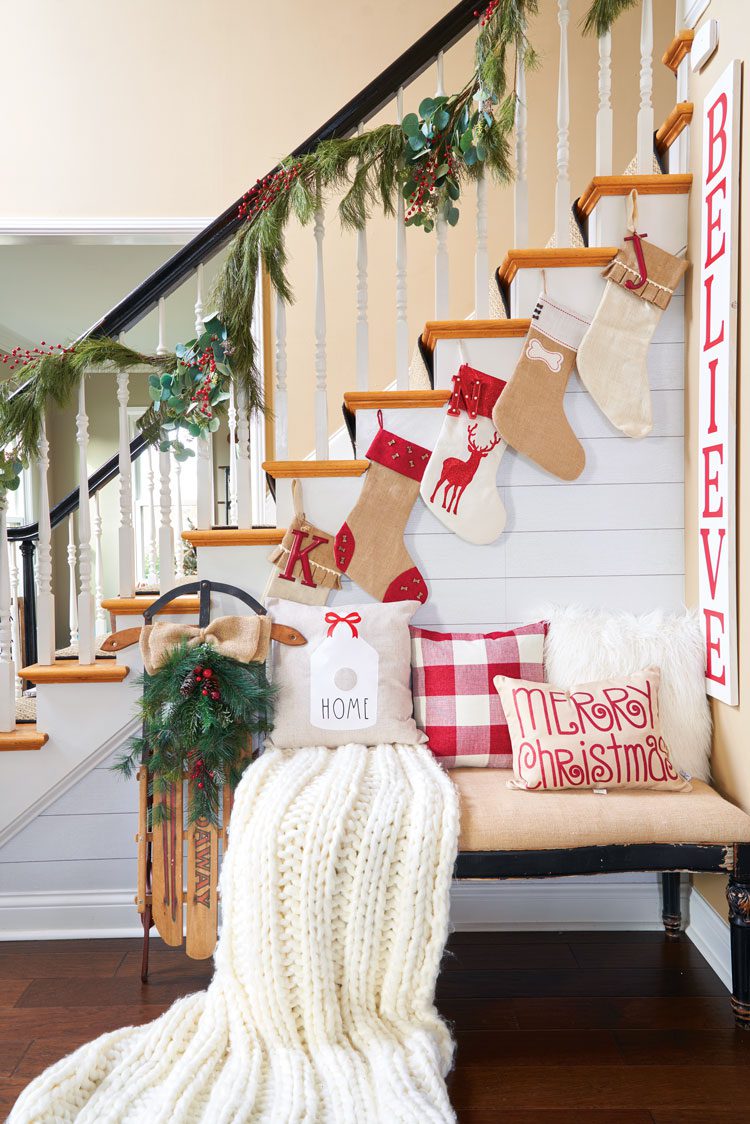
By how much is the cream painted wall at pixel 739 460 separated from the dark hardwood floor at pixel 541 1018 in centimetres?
29

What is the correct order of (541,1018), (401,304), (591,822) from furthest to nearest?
1. (401,304)
2. (541,1018)
3. (591,822)

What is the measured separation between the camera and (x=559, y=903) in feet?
7.27

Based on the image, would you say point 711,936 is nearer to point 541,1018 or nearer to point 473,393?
point 541,1018

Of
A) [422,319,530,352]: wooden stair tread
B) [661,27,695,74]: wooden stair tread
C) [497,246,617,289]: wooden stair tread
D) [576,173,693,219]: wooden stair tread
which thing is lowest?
[422,319,530,352]: wooden stair tread

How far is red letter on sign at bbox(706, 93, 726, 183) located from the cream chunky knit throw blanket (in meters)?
1.52

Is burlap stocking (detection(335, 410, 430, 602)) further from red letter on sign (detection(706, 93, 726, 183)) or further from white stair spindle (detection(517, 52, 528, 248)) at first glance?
red letter on sign (detection(706, 93, 726, 183))

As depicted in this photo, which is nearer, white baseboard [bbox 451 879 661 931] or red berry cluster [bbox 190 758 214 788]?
red berry cluster [bbox 190 758 214 788]

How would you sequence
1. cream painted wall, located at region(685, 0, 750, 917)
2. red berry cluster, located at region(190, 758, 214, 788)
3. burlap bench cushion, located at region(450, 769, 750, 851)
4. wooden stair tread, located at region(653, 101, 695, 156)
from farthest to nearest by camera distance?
1. wooden stair tread, located at region(653, 101, 695, 156)
2. red berry cluster, located at region(190, 758, 214, 788)
3. cream painted wall, located at region(685, 0, 750, 917)
4. burlap bench cushion, located at region(450, 769, 750, 851)

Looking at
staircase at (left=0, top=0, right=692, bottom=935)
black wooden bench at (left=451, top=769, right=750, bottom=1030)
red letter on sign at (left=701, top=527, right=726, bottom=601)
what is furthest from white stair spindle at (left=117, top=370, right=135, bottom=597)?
red letter on sign at (left=701, top=527, right=726, bottom=601)

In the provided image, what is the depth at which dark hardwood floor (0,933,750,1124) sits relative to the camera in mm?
1522

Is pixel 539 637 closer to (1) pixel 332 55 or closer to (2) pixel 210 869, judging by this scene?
(2) pixel 210 869

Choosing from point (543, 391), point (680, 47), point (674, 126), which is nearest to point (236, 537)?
point (543, 391)

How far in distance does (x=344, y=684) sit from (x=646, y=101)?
162 centimetres

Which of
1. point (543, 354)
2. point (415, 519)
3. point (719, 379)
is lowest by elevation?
point (415, 519)
